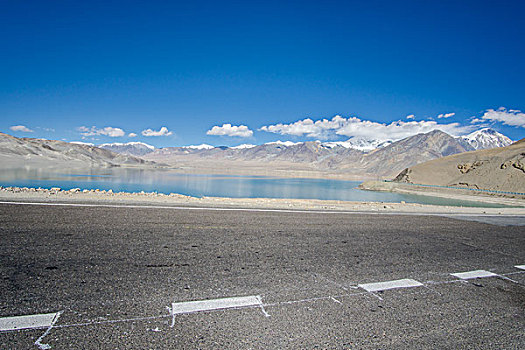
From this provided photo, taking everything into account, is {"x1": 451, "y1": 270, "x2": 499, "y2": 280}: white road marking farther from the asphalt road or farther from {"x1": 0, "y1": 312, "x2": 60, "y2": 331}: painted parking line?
{"x1": 0, "y1": 312, "x2": 60, "y2": 331}: painted parking line

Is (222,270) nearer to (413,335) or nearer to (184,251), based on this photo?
(184,251)

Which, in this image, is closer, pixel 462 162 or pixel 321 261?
pixel 321 261

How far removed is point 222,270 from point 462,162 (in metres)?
93.7

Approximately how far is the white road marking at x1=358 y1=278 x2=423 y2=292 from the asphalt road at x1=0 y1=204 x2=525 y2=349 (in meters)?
0.08

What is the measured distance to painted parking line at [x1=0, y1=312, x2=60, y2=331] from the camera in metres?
2.79

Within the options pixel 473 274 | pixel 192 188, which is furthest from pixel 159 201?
pixel 192 188

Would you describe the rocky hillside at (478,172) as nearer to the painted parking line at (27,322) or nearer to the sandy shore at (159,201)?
the sandy shore at (159,201)

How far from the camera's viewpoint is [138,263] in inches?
189

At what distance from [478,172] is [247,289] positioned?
262ft

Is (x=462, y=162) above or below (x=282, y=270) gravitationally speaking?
above

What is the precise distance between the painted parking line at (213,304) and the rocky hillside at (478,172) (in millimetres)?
64598

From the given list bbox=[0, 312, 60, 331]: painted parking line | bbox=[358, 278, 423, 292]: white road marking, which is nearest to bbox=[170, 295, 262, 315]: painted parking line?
bbox=[0, 312, 60, 331]: painted parking line

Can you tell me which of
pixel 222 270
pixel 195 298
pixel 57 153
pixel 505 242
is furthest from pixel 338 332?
pixel 57 153

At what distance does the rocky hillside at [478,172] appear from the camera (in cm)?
5775
